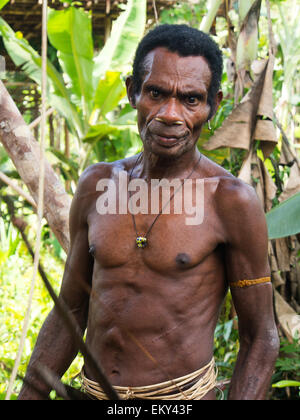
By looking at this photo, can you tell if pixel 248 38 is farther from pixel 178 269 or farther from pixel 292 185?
pixel 178 269

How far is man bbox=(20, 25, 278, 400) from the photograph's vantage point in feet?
4.79

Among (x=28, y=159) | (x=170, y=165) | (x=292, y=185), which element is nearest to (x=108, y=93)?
(x=292, y=185)

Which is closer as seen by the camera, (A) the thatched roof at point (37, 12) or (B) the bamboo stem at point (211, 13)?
(B) the bamboo stem at point (211, 13)

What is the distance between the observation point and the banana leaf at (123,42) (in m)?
4.99

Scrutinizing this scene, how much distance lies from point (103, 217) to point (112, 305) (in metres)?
0.27

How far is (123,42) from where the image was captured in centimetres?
511

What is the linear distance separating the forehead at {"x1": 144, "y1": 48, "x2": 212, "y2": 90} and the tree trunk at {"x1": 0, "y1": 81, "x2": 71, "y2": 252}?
0.79m

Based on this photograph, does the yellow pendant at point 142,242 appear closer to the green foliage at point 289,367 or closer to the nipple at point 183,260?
the nipple at point 183,260

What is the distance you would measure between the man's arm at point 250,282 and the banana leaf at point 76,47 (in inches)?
151

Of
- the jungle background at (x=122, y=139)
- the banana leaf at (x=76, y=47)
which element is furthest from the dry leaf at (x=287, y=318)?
the banana leaf at (x=76, y=47)

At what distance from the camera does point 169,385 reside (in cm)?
144

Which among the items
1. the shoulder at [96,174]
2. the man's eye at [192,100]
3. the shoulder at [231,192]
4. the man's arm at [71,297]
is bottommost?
the man's arm at [71,297]

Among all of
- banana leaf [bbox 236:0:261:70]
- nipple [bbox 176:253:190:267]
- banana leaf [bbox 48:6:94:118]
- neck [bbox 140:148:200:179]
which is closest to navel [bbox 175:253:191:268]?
nipple [bbox 176:253:190:267]

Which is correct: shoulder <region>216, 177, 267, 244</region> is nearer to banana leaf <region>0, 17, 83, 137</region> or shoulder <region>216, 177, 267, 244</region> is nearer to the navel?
the navel
